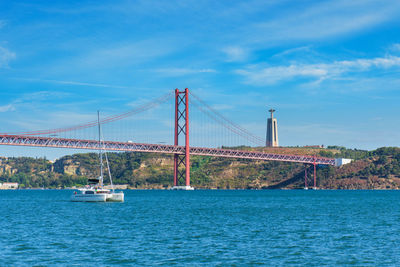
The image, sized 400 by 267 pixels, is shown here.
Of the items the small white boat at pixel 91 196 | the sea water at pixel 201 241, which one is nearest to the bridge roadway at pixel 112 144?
the small white boat at pixel 91 196

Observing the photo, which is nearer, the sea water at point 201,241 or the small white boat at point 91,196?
the sea water at point 201,241

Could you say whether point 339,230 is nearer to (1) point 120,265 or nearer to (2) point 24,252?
(1) point 120,265

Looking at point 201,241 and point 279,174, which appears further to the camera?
point 279,174

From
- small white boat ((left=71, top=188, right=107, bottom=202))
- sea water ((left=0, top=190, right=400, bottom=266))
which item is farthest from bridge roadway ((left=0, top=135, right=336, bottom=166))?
sea water ((left=0, top=190, right=400, bottom=266))

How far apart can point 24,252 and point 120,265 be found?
633 cm

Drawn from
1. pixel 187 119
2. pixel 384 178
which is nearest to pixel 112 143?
pixel 187 119

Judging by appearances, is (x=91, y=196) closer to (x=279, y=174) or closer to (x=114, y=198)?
(x=114, y=198)

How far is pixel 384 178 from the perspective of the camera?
6009 inches

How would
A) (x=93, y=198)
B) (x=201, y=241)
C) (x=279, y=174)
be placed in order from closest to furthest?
(x=201, y=241)
(x=93, y=198)
(x=279, y=174)

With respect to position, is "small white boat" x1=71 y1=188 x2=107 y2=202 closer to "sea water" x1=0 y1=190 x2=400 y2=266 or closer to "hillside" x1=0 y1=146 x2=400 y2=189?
"sea water" x1=0 y1=190 x2=400 y2=266

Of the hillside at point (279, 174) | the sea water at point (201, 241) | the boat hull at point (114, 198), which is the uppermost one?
the hillside at point (279, 174)

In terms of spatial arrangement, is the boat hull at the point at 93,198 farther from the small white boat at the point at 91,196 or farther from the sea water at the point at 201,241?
the sea water at the point at 201,241

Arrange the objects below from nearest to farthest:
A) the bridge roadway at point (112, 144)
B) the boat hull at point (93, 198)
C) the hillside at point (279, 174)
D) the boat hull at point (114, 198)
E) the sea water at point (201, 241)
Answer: the sea water at point (201, 241) → the boat hull at point (93, 198) → the boat hull at point (114, 198) → the bridge roadway at point (112, 144) → the hillside at point (279, 174)

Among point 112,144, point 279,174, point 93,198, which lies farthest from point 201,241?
point 279,174
